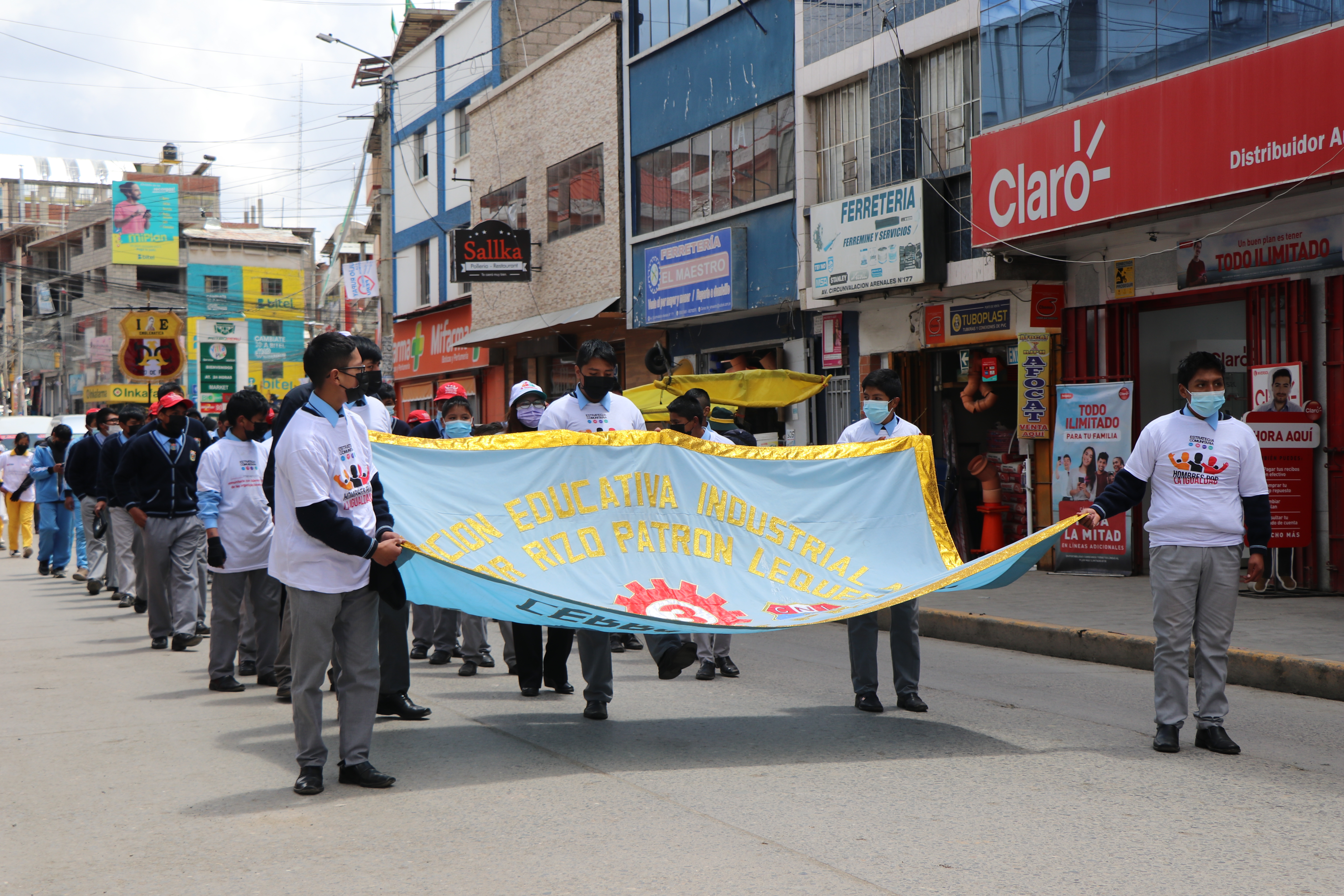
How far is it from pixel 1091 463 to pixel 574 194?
14.9m

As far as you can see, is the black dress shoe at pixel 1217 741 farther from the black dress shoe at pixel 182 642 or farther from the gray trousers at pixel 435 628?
the black dress shoe at pixel 182 642

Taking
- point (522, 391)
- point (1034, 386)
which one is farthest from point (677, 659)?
point (1034, 386)

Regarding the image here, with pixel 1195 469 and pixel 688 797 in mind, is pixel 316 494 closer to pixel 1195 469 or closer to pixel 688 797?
pixel 688 797

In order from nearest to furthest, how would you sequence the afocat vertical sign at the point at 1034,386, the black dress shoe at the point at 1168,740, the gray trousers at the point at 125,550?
the black dress shoe at the point at 1168,740
the gray trousers at the point at 125,550
the afocat vertical sign at the point at 1034,386

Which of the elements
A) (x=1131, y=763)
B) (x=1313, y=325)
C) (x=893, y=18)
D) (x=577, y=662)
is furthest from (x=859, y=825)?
(x=893, y=18)

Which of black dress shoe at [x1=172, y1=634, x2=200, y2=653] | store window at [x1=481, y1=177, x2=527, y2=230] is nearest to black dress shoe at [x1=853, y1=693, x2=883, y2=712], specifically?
black dress shoe at [x1=172, y1=634, x2=200, y2=653]

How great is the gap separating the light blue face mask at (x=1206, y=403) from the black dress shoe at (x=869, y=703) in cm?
241

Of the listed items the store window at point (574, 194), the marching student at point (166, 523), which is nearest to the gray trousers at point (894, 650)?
the marching student at point (166, 523)

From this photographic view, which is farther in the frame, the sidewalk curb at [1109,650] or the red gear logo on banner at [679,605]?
the sidewalk curb at [1109,650]

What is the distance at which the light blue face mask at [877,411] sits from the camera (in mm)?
8305

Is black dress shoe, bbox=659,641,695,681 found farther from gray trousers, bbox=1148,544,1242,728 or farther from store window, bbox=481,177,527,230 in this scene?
store window, bbox=481,177,527,230

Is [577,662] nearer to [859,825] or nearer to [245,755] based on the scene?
[245,755]

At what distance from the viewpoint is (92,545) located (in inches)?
666

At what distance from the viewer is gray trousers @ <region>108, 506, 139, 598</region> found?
533 inches
